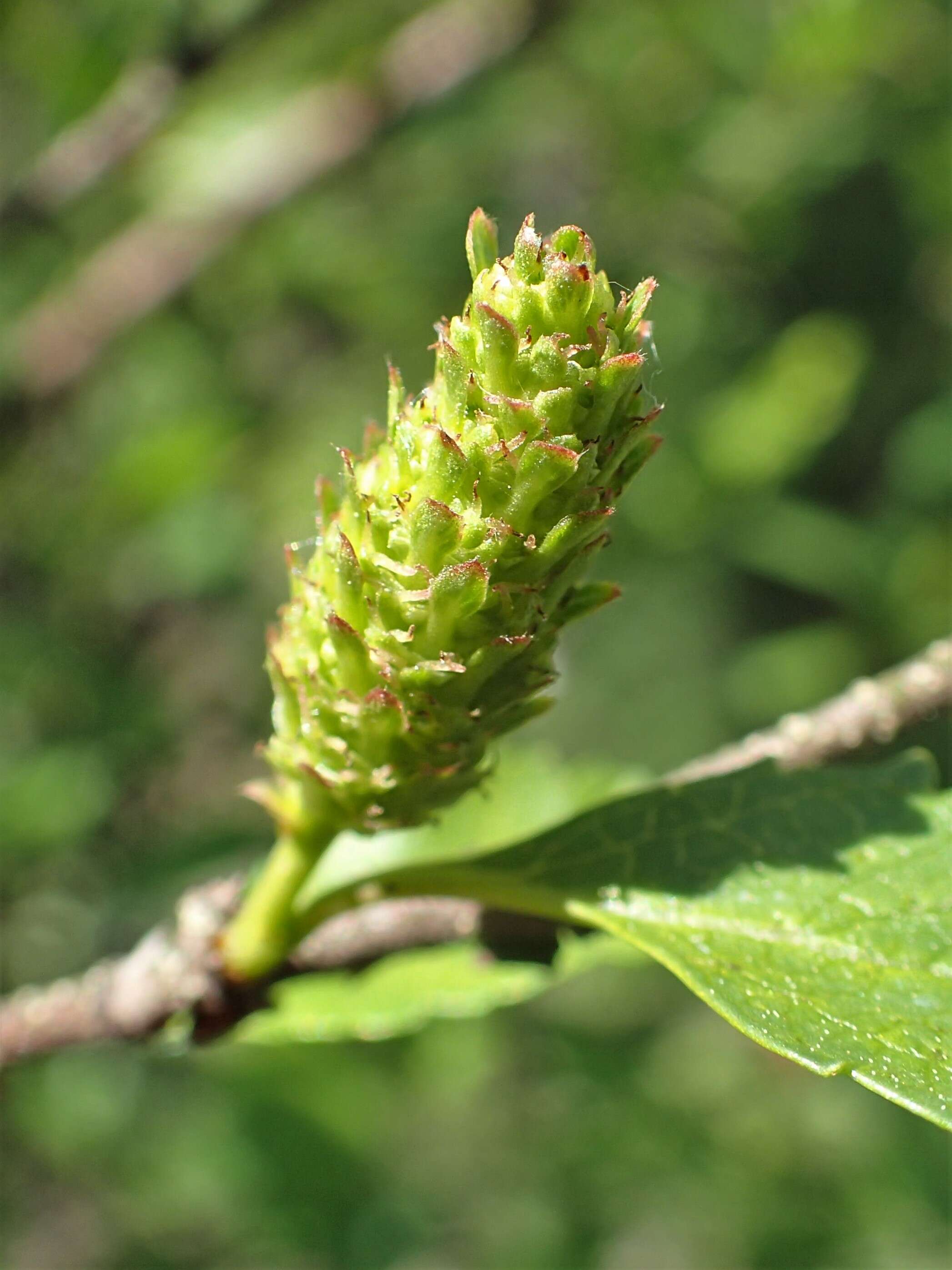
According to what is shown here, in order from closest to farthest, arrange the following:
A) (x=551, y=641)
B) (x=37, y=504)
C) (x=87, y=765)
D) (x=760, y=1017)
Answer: (x=760, y=1017) → (x=551, y=641) → (x=87, y=765) → (x=37, y=504)

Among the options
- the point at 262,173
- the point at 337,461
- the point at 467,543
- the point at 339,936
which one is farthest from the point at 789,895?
the point at 337,461

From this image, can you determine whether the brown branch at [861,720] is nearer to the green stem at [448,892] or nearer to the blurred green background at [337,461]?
the green stem at [448,892]

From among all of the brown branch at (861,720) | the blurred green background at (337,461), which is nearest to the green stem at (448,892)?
the brown branch at (861,720)

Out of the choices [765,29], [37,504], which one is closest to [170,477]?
[37,504]

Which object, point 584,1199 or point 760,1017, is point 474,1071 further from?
point 760,1017

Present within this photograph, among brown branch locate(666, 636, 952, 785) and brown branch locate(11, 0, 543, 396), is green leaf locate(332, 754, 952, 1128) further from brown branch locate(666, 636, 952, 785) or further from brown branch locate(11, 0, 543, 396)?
brown branch locate(11, 0, 543, 396)

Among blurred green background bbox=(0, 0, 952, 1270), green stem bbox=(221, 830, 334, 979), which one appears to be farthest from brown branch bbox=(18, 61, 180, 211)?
green stem bbox=(221, 830, 334, 979)
